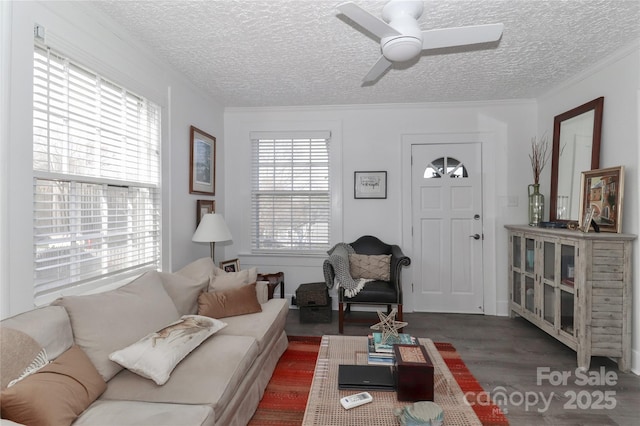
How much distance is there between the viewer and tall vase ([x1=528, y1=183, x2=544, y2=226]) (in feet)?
12.2

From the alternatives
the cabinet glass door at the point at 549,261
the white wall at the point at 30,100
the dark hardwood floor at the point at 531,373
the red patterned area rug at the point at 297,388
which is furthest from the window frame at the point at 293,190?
the cabinet glass door at the point at 549,261

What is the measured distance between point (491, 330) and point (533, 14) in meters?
2.98

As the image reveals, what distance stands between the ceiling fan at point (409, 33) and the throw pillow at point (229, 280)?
2.13m

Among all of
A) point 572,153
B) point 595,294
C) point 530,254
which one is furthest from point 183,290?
point 572,153

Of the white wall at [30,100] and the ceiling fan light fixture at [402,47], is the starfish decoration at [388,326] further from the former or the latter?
the white wall at [30,100]

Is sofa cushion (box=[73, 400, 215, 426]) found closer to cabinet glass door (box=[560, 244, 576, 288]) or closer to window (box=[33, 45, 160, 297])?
window (box=[33, 45, 160, 297])

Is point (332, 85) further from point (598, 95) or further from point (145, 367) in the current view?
point (145, 367)

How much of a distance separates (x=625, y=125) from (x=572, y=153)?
2.24ft

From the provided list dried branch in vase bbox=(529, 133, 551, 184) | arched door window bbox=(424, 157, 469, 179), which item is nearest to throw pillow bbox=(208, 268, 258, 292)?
arched door window bbox=(424, 157, 469, 179)

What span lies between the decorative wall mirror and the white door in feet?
2.55

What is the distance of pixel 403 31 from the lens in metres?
1.83

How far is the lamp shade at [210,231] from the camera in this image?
3.30 m

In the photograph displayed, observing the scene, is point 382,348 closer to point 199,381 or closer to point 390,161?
point 199,381

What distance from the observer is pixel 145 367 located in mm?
1692
